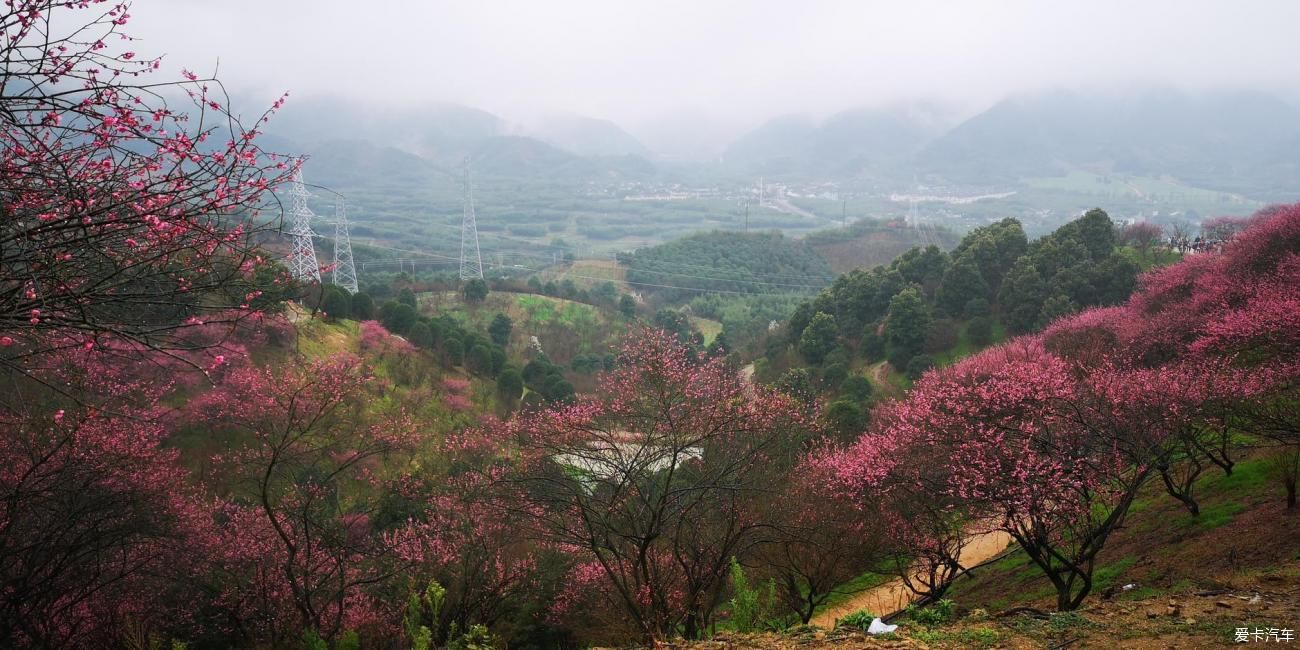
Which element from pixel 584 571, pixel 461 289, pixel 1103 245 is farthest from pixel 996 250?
pixel 461 289

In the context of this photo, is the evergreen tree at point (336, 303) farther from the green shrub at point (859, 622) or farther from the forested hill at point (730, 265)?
the forested hill at point (730, 265)

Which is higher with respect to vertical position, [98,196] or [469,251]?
[98,196]

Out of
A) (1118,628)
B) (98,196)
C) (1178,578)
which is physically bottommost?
(1178,578)

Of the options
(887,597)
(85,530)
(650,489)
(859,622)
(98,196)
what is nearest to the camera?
(98,196)

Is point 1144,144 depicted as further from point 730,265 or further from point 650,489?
point 650,489

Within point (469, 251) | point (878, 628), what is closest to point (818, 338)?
point (878, 628)

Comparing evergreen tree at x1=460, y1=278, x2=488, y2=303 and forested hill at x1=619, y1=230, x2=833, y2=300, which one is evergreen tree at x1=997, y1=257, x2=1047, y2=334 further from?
forested hill at x1=619, y1=230, x2=833, y2=300

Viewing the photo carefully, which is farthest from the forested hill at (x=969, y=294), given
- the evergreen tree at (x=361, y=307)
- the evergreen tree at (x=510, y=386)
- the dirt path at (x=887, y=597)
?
the evergreen tree at (x=361, y=307)
